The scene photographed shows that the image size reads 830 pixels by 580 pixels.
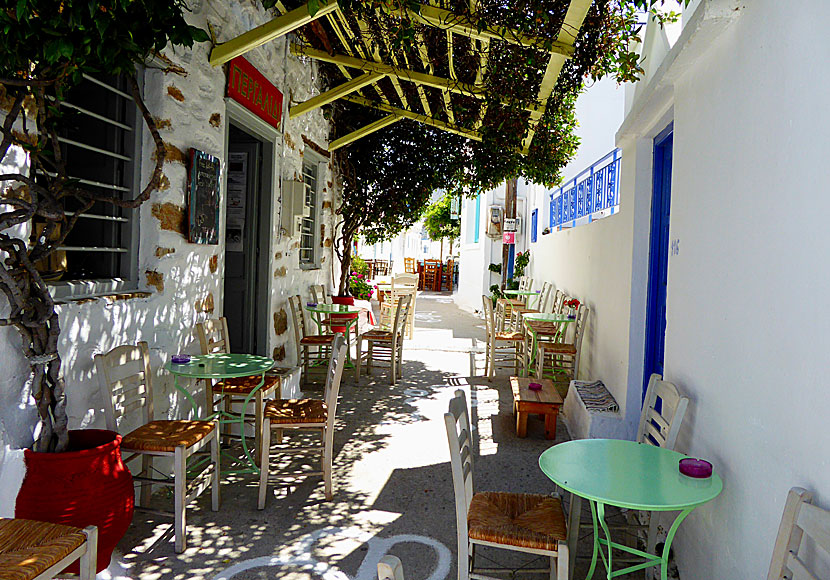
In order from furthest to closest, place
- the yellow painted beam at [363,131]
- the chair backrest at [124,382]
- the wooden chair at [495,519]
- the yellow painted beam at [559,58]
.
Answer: the yellow painted beam at [363,131], the yellow painted beam at [559,58], the chair backrest at [124,382], the wooden chair at [495,519]

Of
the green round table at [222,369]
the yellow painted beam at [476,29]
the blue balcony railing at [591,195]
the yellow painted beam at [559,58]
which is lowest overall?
the green round table at [222,369]

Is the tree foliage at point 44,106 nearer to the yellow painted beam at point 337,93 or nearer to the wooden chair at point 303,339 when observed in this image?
the yellow painted beam at point 337,93

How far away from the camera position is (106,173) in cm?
345

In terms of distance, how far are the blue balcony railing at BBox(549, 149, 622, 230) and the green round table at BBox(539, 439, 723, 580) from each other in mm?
3662

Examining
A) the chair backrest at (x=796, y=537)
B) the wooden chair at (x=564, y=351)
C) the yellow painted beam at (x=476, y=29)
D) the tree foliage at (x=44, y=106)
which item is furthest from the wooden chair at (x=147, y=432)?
the wooden chair at (x=564, y=351)

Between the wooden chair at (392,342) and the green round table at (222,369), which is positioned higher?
the green round table at (222,369)

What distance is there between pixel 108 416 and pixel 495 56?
154 inches

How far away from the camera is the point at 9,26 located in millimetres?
2105

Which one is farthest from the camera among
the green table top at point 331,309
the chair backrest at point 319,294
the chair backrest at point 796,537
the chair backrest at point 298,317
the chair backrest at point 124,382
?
the chair backrest at point 319,294

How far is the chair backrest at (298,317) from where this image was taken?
6.21m

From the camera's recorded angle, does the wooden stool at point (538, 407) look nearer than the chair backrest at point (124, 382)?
No

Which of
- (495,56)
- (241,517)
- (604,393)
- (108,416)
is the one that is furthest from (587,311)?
(108,416)

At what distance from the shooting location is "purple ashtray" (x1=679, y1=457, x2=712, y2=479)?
2191 millimetres

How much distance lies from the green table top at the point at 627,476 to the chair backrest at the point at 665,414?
0.46ft
